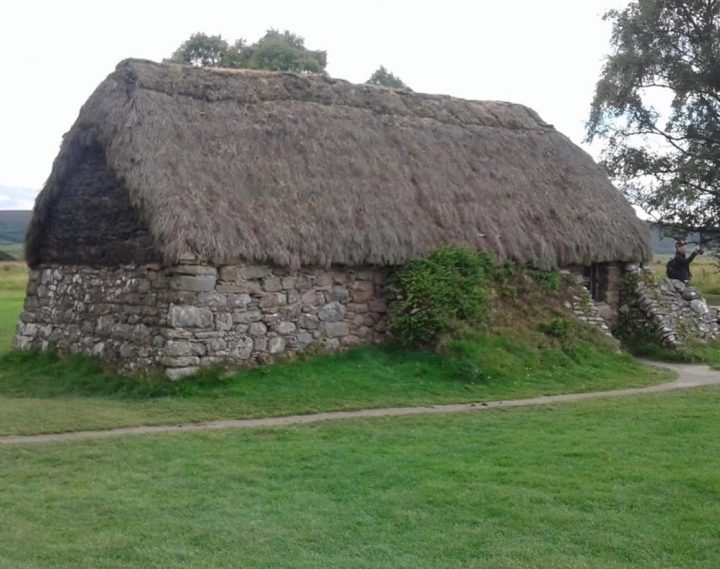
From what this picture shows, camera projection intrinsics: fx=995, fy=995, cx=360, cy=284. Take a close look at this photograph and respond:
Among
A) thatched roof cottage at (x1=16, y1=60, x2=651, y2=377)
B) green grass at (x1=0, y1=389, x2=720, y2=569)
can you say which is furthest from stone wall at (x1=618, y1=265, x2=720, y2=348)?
green grass at (x1=0, y1=389, x2=720, y2=569)

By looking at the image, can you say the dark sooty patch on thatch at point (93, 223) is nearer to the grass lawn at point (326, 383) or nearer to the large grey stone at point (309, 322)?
the grass lawn at point (326, 383)

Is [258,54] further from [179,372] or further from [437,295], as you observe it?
[179,372]

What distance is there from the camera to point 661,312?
19.1 metres

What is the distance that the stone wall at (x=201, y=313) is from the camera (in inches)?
557

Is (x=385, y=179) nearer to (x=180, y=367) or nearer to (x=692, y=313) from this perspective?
(x=180, y=367)

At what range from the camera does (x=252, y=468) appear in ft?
30.3

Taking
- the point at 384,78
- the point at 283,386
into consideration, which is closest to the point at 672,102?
the point at 384,78

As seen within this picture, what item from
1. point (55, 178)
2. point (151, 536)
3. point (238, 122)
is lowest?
point (151, 536)

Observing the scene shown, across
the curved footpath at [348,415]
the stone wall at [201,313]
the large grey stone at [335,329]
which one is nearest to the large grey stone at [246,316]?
the stone wall at [201,313]

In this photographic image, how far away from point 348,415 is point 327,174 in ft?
17.6

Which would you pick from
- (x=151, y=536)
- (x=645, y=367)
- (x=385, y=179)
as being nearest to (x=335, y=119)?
(x=385, y=179)

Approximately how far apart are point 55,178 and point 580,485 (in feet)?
37.9

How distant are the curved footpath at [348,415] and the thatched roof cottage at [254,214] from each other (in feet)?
8.07

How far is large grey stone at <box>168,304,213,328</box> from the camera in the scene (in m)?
14.1
